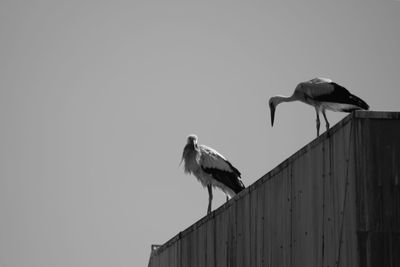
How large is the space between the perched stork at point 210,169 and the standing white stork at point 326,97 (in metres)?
3.27

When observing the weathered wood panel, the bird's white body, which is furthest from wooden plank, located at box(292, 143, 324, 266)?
the bird's white body

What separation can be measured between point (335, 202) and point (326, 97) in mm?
7396

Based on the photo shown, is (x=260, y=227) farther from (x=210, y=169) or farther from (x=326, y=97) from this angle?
(x=210, y=169)

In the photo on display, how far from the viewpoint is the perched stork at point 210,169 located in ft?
71.5

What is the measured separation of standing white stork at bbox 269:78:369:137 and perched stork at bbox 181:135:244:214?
3267 millimetres

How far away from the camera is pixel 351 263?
30.7 ft

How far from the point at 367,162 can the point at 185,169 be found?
525 inches

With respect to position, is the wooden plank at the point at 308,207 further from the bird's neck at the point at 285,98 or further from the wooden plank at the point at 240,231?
the bird's neck at the point at 285,98

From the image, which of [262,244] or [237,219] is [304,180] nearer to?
[262,244]

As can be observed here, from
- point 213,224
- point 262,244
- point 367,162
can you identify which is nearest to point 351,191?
point 367,162

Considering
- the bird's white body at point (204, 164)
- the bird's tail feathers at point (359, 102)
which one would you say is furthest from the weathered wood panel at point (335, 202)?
the bird's white body at point (204, 164)

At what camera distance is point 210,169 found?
22.2m

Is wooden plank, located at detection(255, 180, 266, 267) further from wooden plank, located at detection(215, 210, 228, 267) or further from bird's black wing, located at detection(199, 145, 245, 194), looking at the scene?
bird's black wing, located at detection(199, 145, 245, 194)

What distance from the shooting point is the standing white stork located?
53.9ft
